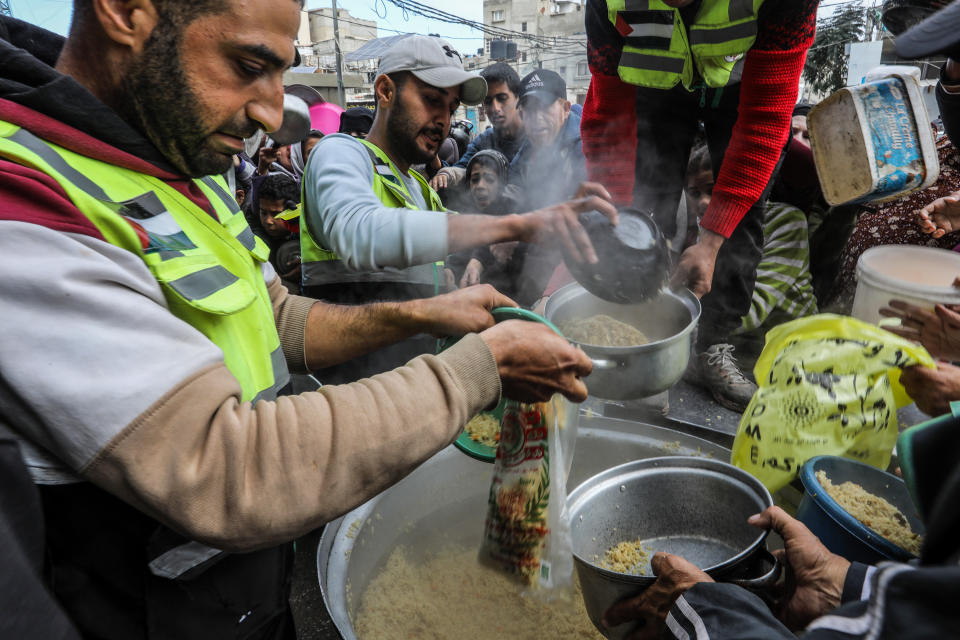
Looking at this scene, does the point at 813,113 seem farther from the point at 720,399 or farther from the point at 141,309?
the point at 141,309

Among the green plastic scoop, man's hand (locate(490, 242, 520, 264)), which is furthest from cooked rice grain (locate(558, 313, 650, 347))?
man's hand (locate(490, 242, 520, 264))

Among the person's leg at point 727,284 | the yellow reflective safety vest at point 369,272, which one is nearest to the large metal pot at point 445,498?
the yellow reflective safety vest at point 369,272

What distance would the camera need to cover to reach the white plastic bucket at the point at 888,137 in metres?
2.32

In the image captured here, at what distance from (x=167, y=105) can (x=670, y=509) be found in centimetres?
191

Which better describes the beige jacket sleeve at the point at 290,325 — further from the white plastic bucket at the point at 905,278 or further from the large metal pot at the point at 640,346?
the white plastic bucket at the point at 905,278

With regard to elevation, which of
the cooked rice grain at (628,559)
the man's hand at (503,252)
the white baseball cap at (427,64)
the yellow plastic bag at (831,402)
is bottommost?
the cooked rice grain at (628,559)

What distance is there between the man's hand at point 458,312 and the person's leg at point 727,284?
193cm

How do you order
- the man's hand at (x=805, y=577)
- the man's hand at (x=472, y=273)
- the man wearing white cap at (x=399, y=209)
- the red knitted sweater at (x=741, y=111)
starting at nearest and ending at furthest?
the man's hand at (x=805, y=577) → the man wearing white cap at (x=399, y=209) → the red knitted sweater at (x=741, y=111) → the man's hand at (x=472, y=273)

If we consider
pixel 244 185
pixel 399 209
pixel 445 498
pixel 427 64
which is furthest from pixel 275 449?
pixel 244 185

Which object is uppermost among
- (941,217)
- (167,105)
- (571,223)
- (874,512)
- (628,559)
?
(167,105)

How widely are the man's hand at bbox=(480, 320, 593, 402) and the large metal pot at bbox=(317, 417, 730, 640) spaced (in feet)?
3.49

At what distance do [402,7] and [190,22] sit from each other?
45.1 feet

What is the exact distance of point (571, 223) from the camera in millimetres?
1938

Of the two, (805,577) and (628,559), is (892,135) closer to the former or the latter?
(805,577)
